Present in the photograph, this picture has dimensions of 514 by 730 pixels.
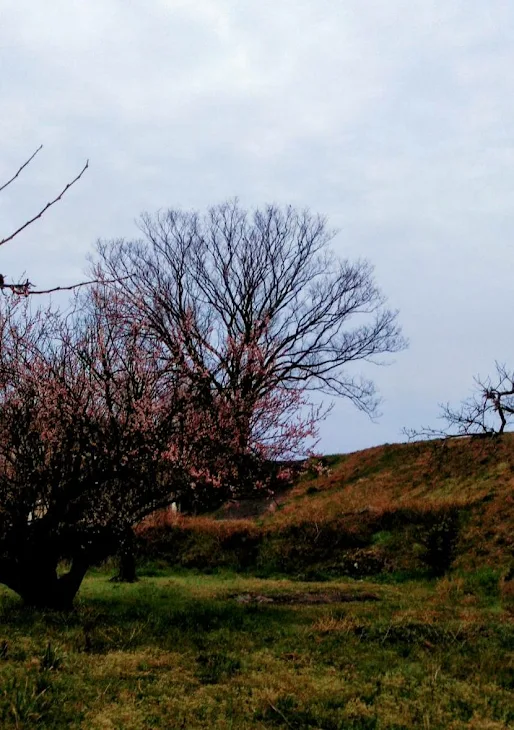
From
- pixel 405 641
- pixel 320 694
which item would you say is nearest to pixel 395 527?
pixel 405 641

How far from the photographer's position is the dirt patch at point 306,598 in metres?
14.2

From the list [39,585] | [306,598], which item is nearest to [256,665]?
[39,585]

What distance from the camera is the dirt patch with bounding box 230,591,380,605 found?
14234mm

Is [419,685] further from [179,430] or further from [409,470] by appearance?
[409,470]

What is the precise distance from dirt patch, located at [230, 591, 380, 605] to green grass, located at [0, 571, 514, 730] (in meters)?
0.43

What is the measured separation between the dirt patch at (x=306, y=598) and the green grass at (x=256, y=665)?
43 cm

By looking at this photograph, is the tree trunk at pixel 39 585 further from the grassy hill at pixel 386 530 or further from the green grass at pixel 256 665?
the grassy hill at pixel 386 530

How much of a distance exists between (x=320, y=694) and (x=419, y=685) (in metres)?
1.46

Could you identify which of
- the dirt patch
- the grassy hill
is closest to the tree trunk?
the dirt patch

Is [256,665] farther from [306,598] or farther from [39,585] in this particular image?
[306,598]

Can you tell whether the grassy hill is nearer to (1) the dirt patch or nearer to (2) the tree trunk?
(1) the dirt patch

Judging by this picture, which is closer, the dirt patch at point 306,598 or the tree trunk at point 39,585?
the tree trunk at point 39,585

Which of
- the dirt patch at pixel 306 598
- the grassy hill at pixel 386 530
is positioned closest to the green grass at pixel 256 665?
the dirt patch at pixel 306 598

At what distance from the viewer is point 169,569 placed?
21.4 metres
